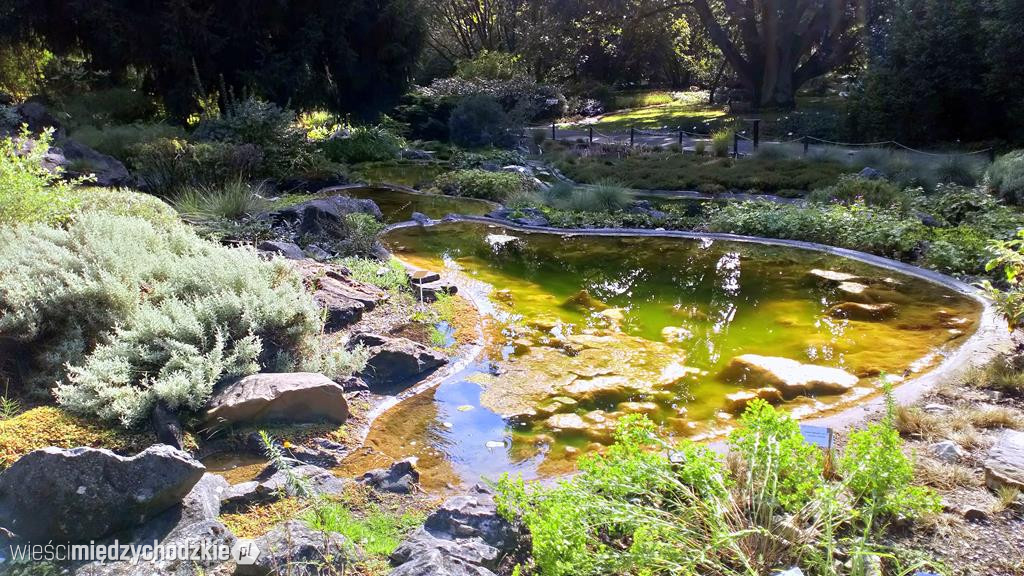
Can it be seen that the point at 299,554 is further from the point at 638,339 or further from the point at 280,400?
the point at 638,339

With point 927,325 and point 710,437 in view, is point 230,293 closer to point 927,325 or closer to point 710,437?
point 710,437

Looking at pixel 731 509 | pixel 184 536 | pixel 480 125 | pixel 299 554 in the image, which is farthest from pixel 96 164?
pixel 731 509

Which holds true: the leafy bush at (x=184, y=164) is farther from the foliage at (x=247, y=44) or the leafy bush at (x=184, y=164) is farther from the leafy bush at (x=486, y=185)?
the foliage at (x=247, y=44)

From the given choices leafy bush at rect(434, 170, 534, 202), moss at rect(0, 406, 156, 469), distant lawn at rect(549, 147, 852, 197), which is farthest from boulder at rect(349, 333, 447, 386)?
distant lawn at rect(549, 147, 852, 197)

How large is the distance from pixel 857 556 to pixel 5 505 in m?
3.18

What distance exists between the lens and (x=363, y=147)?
52.3 ft

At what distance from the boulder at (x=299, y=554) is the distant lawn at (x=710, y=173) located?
32.6 feet

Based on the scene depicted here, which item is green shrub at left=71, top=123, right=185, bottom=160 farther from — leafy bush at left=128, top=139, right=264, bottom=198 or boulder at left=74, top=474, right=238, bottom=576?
boulder at left=74, top=474, right=238, bottom=576

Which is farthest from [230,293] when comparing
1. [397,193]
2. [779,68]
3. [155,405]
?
[779,68]

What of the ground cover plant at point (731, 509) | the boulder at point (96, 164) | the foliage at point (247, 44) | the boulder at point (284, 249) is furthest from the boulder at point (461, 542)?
the foliage at point (247, 44)

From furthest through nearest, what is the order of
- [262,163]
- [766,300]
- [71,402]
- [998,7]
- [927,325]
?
[998,7] → [262,163] → [766,300] → [927,325] → [71,402]

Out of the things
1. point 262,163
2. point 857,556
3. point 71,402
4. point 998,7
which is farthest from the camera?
point 998,7

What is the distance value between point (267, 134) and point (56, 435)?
10814mm

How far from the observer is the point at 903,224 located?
8.01 meters
